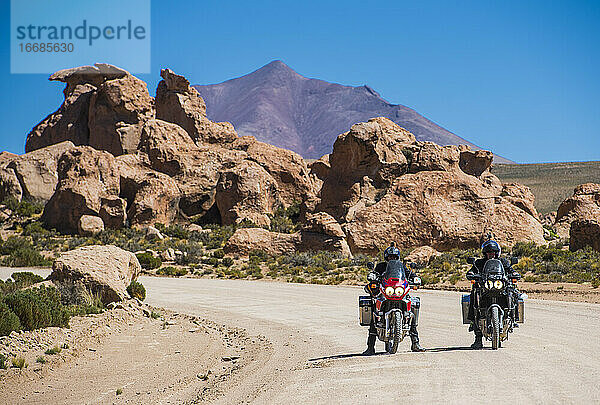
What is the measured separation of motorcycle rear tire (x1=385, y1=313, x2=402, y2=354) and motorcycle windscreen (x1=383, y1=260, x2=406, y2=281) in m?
0.61

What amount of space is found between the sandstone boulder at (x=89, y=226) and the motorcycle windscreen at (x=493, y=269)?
128 feet

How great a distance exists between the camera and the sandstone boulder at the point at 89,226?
4569cm

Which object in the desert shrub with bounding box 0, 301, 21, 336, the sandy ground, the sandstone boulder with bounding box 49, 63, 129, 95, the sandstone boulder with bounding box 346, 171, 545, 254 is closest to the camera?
the sandy ground

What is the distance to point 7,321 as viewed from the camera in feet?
41.9

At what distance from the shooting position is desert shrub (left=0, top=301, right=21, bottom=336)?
12.6 meters

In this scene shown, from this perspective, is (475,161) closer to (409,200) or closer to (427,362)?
(409,200)

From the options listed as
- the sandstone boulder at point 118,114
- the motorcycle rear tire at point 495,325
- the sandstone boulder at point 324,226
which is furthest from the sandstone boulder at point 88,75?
the motorcycle rear tire at point 495,325

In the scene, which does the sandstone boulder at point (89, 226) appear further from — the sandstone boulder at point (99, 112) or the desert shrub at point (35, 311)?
the desert shrub at point (35, 311)

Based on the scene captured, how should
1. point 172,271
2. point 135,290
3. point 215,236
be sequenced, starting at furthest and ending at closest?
point 215,236, point 172,271, point 135,290

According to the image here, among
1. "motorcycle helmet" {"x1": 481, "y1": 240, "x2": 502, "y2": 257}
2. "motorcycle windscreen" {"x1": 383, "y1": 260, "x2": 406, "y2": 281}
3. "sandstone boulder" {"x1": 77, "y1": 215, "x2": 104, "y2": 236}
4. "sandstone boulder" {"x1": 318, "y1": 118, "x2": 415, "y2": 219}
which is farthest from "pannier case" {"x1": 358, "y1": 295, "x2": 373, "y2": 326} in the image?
"sandstone boulder" {"x1": 77, "y1": 215, "x2": 104, "y2": 236}

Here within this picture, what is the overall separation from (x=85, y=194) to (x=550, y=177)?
304 feet

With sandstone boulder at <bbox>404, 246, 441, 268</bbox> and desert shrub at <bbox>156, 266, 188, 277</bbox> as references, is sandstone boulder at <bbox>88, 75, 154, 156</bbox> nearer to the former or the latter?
desert shrub at <bbox>156, 266, 188, 277</bbox>

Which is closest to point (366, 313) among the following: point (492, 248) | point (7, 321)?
point (492, 248)

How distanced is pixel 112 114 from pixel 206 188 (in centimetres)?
1646
